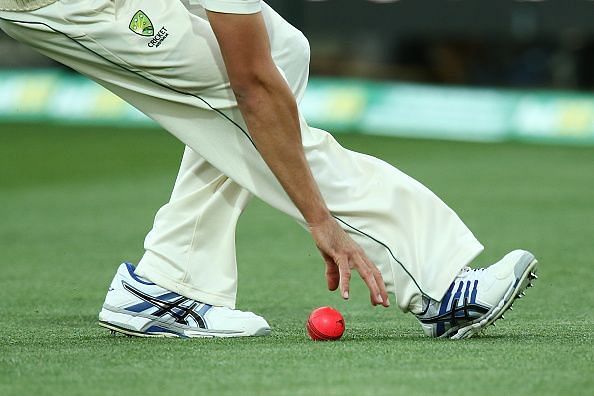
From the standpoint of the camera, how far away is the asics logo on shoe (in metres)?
3.74

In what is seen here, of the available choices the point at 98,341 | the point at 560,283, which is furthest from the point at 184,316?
the point at 560,283

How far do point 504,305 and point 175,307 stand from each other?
37.0 inches

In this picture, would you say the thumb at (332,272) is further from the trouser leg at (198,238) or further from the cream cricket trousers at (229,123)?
the trouser leg at (198,238)

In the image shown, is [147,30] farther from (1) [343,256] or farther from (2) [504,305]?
(2) [504,305]

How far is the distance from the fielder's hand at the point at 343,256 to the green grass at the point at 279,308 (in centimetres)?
16

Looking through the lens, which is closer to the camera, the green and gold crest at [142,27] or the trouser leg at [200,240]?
the green and gold crest at [142,27]

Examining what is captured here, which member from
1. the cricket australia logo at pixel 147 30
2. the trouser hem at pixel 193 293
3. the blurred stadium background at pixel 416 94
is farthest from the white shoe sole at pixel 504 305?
the blurred stadium background at pixel 416 94

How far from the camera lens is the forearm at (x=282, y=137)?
3240mm

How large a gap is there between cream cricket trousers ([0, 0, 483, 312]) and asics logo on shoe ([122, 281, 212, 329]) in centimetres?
45

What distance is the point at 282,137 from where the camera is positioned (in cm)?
329

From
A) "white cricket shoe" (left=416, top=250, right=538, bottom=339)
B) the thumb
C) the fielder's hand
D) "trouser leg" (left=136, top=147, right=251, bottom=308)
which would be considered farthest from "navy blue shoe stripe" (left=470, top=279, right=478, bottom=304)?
"trouser leg" (left=136, top=147, right=251, bottom=308)

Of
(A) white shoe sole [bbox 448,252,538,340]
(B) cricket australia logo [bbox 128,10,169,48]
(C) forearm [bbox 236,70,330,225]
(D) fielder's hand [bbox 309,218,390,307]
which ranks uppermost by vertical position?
(B) cricket australia logo [bbox 128,10,169,48]

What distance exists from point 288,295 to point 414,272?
1.48m

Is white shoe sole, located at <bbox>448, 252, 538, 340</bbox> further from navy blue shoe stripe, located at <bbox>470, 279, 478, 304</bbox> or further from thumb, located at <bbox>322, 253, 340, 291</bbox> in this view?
thumb, located at <bbox>322, 253, 340, 291</bbox>
